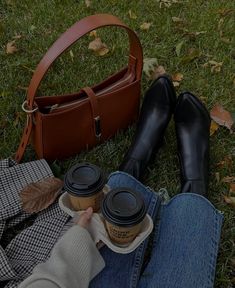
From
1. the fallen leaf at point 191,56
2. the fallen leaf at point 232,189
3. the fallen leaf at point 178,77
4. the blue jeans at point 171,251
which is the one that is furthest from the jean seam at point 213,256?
the fallen leaf at point 191,56

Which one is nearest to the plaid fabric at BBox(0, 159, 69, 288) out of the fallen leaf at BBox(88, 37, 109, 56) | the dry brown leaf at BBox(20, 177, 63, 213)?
the dry brown leaf at BBox(20, 177, 63, 213)

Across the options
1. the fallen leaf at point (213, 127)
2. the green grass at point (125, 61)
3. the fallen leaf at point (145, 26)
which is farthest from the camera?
the fallen leaf at point (145, 26)

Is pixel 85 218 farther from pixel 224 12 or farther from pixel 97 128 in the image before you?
pixel 224 12

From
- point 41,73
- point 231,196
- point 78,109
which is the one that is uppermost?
point 41,73

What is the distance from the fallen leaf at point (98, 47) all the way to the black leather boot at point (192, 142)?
540 millimetres

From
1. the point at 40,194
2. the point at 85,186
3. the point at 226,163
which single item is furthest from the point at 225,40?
the point at 85,186

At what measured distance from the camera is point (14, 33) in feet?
7.00

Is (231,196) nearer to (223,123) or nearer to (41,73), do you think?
(223,123)

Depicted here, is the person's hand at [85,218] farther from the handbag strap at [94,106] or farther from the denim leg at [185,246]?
the handbag strap at [94,106]

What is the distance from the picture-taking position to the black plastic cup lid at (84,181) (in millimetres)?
1079

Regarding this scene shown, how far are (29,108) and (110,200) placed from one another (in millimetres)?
462

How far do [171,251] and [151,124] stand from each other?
0.52 m

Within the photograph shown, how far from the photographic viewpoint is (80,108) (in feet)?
4.69

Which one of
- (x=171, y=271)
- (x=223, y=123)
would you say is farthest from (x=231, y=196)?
(x=171, y=271)
